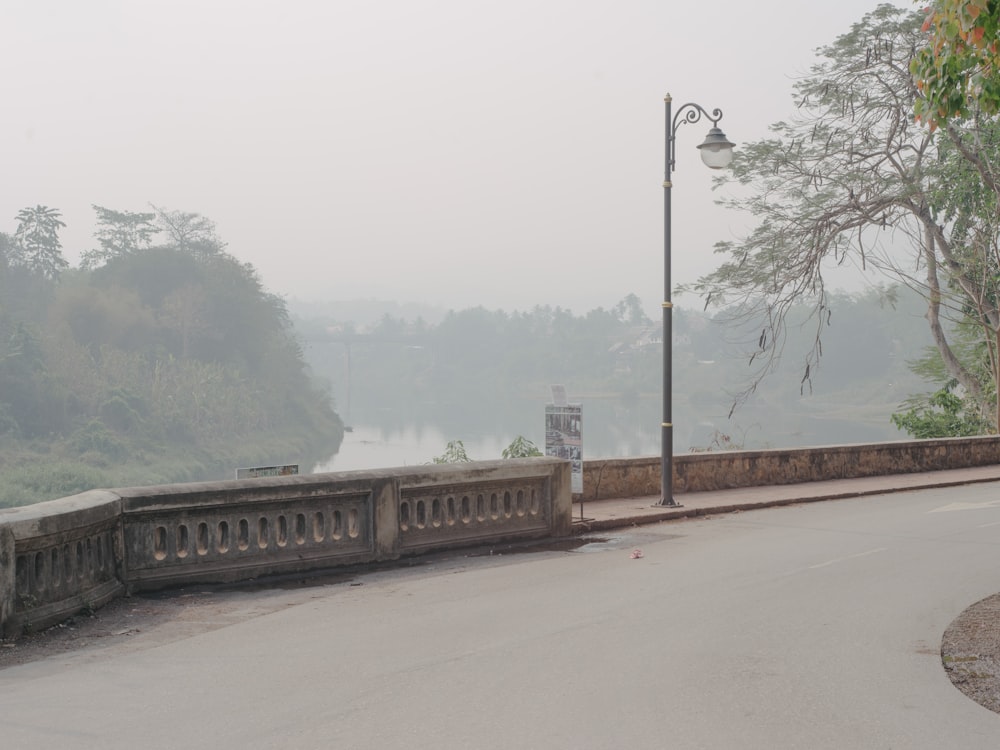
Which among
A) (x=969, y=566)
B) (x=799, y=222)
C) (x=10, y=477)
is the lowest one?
(x=10, y=477)

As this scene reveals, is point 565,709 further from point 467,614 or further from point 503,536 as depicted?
point 503,536

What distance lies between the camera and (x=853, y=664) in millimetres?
6914

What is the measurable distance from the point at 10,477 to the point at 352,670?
Result: 270 feet

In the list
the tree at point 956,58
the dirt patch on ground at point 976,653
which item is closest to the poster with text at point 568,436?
the dirt patch on ground at point 976,653

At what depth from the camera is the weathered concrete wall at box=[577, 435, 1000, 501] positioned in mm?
16219

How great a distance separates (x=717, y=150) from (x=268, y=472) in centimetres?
795

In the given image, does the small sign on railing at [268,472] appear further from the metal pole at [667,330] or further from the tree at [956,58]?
the tree at [956,58]

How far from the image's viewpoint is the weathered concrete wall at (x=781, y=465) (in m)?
16.2

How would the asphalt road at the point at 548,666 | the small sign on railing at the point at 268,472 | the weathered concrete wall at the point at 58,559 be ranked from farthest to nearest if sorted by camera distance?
the small sign on railing at the point at 268,472 < the weathered concrete wall at the point at 58,559 < the asphalt road at the point at 548,666

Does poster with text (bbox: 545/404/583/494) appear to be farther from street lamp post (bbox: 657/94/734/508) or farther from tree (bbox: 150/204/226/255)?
tree (bbox: 150/204/226/255)

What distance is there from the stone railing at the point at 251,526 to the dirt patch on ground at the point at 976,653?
5267 mm

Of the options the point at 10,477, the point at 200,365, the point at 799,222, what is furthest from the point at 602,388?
the point at 799,222

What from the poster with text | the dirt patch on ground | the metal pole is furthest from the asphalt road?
the metal pole

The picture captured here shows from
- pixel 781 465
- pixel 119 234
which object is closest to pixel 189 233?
pixel 119 234
